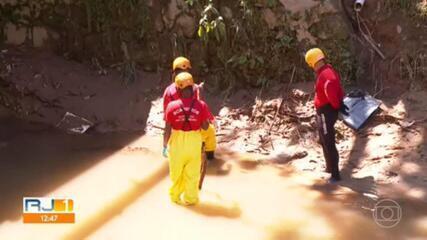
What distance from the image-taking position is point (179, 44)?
30.6 feet

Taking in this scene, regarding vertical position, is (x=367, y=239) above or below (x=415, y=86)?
→ below

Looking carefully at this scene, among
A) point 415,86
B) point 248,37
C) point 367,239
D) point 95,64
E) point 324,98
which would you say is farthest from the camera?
point 95,64

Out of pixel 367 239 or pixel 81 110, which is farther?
pixel 81 110

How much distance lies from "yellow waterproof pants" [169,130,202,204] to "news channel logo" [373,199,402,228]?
6.16 ft

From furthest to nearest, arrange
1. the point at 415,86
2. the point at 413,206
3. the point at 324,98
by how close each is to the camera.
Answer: the point at 415,86
the point at 324,98
the point at 413,206

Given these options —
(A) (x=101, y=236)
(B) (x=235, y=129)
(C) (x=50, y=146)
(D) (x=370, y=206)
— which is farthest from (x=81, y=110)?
(D) (x=370, y=206)

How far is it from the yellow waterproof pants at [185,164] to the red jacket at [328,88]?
1.46 m

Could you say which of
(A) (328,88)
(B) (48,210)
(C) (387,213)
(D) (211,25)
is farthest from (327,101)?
(B) (48,210)

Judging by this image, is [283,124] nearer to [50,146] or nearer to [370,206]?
[370,206]

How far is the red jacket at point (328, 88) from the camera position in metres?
6.32

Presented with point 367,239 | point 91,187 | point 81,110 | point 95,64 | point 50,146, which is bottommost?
point 367,239

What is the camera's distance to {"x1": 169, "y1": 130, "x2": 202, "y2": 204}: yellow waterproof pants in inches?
234

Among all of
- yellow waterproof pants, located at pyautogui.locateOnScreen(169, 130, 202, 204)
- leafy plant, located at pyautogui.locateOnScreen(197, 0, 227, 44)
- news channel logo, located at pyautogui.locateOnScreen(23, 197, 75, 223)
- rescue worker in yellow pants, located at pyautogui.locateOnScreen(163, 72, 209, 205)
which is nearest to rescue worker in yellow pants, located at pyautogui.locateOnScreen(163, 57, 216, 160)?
rescue worker in yellow pants, located at pyautogui.locateOnScreen(163, 72, 209, 205)

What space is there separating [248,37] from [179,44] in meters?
1.17
